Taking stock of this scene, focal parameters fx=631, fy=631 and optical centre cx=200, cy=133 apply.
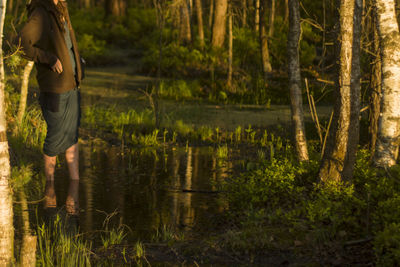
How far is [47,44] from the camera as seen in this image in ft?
23.3

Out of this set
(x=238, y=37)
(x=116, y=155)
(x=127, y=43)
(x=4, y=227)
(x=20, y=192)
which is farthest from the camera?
(x=127, y=43)

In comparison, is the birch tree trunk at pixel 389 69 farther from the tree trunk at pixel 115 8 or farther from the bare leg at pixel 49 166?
the tree trunk at pixel 115 8

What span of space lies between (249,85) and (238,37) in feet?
19.3

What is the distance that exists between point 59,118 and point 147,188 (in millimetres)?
1626

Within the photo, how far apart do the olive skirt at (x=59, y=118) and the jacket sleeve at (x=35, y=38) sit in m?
0.43

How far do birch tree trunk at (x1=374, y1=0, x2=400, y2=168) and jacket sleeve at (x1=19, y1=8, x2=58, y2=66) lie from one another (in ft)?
11.4

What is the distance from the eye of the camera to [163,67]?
71.5 feet

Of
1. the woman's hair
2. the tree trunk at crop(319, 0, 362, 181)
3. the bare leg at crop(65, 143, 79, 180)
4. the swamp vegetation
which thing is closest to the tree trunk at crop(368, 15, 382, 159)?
the swamp vegetation

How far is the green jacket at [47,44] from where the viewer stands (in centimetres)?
694

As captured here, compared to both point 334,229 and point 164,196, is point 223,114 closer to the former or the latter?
point 164,196

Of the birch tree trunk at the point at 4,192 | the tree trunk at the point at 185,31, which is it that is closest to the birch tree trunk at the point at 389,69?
the birch tree trunk at the point at 4,192

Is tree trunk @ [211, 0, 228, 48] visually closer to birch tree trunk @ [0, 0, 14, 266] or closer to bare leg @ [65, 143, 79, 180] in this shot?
bare leg @ [65, 143, 79, 180]

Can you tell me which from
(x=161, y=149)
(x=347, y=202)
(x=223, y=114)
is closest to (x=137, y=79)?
(x=223, y=114)

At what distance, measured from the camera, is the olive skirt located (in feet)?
23.3
